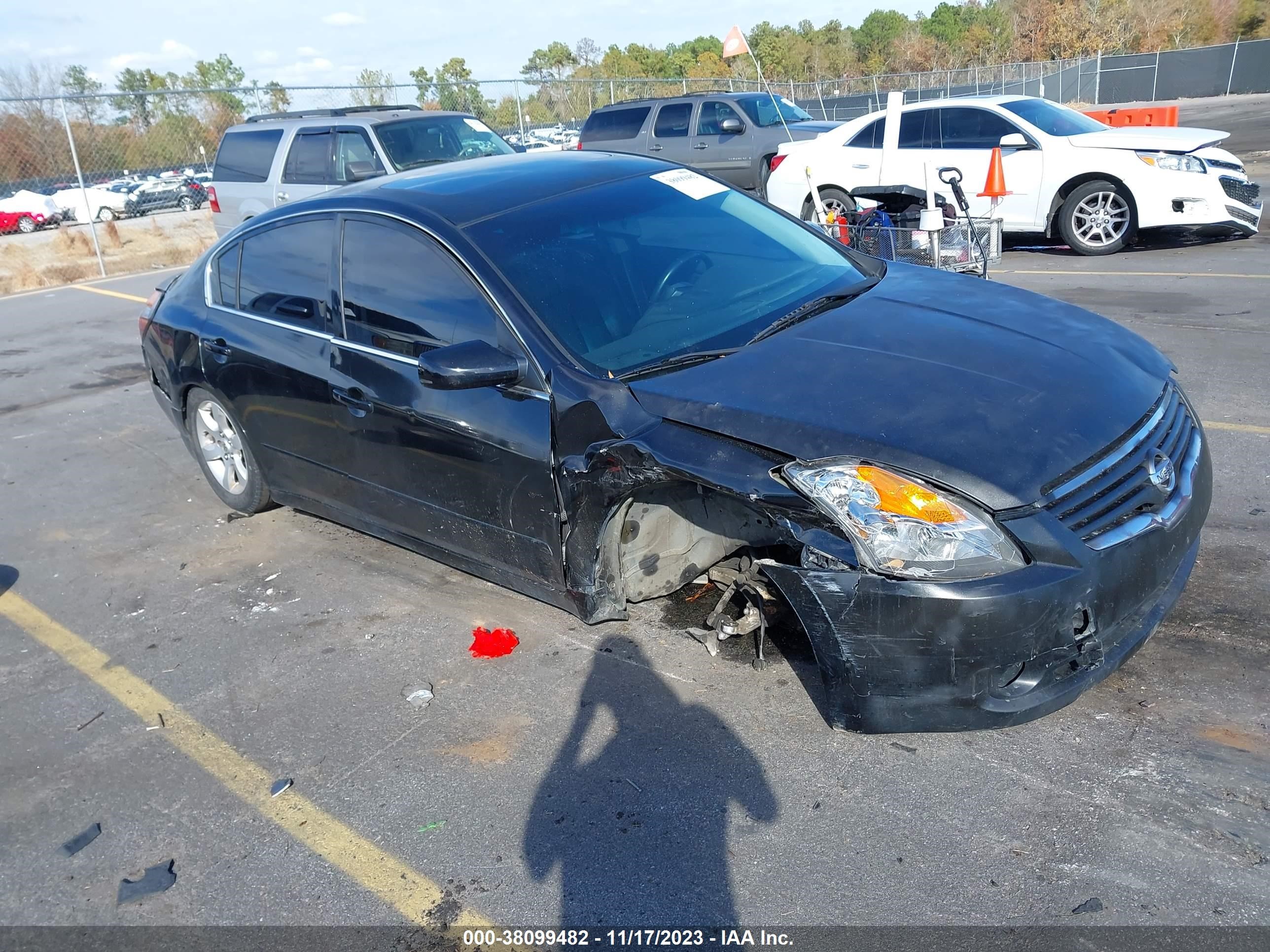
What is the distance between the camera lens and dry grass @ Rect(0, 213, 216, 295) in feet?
52.2

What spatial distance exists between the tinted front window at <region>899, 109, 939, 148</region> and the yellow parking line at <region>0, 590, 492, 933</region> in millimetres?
9991

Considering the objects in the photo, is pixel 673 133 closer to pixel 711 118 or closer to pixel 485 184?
pixel 711 118

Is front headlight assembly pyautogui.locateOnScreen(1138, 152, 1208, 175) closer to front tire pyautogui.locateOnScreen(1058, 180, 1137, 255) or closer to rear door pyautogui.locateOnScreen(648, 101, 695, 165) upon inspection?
front tire pyautogui.locateOnScreen(1058, 180, 1137, 255)

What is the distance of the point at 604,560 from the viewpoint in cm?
347

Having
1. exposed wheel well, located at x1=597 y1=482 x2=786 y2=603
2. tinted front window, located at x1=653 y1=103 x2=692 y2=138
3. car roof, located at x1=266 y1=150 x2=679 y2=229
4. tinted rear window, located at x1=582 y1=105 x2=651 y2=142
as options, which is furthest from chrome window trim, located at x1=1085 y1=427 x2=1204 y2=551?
tinted rear window, located at x1=582 y1=105 x2=651 y2=142

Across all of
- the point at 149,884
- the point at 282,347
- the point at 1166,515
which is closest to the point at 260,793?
the point at 149,884

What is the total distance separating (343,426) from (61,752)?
160 centimetres

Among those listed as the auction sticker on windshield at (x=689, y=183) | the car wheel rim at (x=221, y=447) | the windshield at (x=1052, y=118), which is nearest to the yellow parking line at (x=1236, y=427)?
the auction sticker on windshield at (x=689, y=183)

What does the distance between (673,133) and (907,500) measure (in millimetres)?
14591

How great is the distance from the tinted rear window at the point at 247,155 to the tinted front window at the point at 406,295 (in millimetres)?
9042

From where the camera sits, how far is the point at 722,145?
1578cm

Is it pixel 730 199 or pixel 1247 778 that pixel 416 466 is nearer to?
pixel 730 199

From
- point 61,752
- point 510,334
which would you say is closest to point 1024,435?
point 510,334

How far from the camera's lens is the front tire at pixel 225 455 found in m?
5.12
